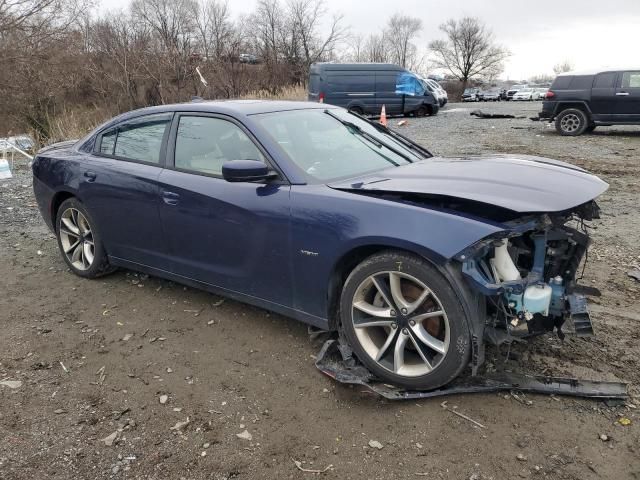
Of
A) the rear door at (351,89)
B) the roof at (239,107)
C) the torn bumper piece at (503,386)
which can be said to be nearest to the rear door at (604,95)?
the rear door at (351,89)

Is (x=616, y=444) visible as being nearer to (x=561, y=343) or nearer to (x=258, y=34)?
(x=561, y=343)

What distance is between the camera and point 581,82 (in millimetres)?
13711

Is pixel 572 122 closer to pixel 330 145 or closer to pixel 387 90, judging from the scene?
pixel 387 90

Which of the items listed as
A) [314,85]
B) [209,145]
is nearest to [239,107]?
[209,145]

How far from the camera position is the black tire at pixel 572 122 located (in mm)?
14062

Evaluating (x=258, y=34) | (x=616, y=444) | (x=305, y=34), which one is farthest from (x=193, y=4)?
→ (x=616, y=444)

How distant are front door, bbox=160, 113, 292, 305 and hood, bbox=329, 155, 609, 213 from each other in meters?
0.50

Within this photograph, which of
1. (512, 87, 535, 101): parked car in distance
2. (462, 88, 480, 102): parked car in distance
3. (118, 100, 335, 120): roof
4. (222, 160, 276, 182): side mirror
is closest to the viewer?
(222, 160, 276, 182): side mirror

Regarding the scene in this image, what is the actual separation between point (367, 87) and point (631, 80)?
10.2m

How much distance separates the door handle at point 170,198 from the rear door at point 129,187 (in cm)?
9

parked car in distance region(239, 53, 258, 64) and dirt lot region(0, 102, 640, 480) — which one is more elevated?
parked car in distance region(239, 53, 258, 64)

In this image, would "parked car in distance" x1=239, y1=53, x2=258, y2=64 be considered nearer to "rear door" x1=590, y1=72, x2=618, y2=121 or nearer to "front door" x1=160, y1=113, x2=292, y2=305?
"rear door" x1=590, y1=72, x2=618, y2=121

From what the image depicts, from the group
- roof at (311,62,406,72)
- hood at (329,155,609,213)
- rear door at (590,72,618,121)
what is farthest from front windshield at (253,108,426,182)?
roof at (311,62,406,72)

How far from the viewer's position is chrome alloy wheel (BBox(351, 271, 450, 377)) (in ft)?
8.69
